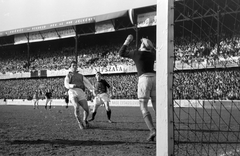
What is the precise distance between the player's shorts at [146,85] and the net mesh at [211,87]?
1243mm

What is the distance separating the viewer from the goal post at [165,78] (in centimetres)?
348

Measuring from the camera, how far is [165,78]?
3527 millimetres

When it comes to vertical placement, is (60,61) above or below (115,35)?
below

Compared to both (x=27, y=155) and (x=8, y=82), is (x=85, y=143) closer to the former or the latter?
(x=27, y=155)

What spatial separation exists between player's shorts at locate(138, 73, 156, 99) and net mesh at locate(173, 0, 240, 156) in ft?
4.08

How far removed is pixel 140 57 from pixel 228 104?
1628 centimetres

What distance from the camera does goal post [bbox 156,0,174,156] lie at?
11.4ft

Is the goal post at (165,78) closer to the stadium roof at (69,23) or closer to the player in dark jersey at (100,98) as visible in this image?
the player in dark jersey at (100,98)

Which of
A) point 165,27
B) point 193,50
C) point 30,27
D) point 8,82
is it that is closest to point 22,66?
point 8,82

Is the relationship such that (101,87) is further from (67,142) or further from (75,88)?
(67,142)

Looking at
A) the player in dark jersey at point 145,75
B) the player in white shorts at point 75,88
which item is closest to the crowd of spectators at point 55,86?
the player in white shorts at point 75,88

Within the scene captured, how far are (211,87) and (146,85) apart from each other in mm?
16555

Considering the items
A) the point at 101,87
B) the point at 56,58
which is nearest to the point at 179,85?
the point at 101,87

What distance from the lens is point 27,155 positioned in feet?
16.7
